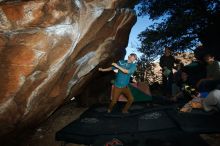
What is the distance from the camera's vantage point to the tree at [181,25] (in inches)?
462

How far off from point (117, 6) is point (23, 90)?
3.90 metres

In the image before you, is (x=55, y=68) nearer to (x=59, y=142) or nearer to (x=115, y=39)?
(x=59, y=142)

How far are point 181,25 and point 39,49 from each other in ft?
27.1

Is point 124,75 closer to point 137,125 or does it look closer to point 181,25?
point 137,125

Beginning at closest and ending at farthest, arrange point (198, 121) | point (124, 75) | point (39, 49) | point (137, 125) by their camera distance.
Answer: point (39, 49), point (198, 121), point (137, 125), point (124, 75)

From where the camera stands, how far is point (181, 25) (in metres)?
11.4

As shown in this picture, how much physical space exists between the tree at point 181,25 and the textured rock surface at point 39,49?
5833 millimetres

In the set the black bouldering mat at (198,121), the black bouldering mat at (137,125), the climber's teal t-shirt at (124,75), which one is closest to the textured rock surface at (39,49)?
the black bouldering mat at (137,125)

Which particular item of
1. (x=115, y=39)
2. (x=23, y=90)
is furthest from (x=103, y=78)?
(x=23, y=90)

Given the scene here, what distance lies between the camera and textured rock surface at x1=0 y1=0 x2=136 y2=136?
5.01 m

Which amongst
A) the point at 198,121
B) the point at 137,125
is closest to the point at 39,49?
the point at 137,125

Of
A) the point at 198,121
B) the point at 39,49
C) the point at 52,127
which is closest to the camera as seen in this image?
the point at 39,49

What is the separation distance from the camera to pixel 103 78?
11172 mm

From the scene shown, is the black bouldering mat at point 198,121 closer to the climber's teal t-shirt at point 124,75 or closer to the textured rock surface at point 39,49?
the climber's teal t-shirt at point 124,75
